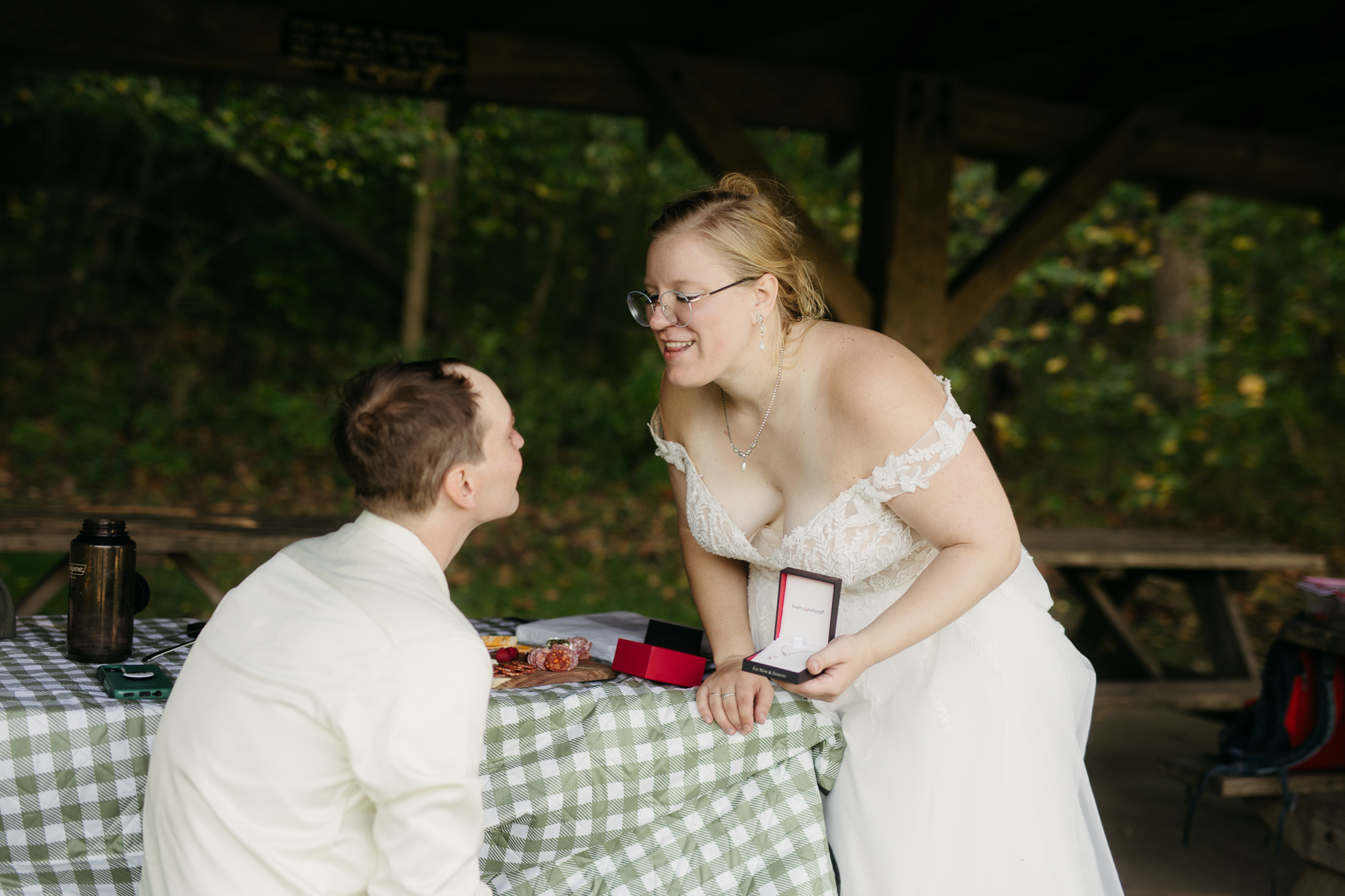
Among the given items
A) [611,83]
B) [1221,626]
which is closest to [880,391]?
[611,83]

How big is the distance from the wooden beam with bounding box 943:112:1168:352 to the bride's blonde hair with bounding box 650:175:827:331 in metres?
2.33

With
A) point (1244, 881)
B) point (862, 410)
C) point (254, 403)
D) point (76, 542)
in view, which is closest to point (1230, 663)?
point (1244, 881)

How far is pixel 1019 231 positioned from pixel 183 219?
7793mm

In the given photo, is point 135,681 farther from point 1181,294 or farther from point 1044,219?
point 1181,294

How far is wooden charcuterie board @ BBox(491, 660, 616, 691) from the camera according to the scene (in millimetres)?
1961

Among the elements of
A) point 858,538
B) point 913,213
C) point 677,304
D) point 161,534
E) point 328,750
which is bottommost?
point 161,534

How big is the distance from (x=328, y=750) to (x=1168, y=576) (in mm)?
4784

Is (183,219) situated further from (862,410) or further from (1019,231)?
(862,410)

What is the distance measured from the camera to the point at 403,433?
1.42 meters

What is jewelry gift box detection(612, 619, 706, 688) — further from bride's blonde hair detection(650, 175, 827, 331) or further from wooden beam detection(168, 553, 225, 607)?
wooden beam detection(168, 553, 225, 607)

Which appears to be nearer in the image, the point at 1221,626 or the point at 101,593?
the point at 101,593

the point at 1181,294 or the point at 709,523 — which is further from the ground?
the point at 1181,294

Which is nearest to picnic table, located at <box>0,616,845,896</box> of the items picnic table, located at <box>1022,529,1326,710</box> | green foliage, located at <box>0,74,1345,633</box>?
picnic table, located at <box>1022,529,1326,710</box>

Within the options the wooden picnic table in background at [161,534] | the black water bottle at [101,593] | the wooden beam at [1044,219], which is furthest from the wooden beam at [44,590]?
the wooden beam at [1044,219]
